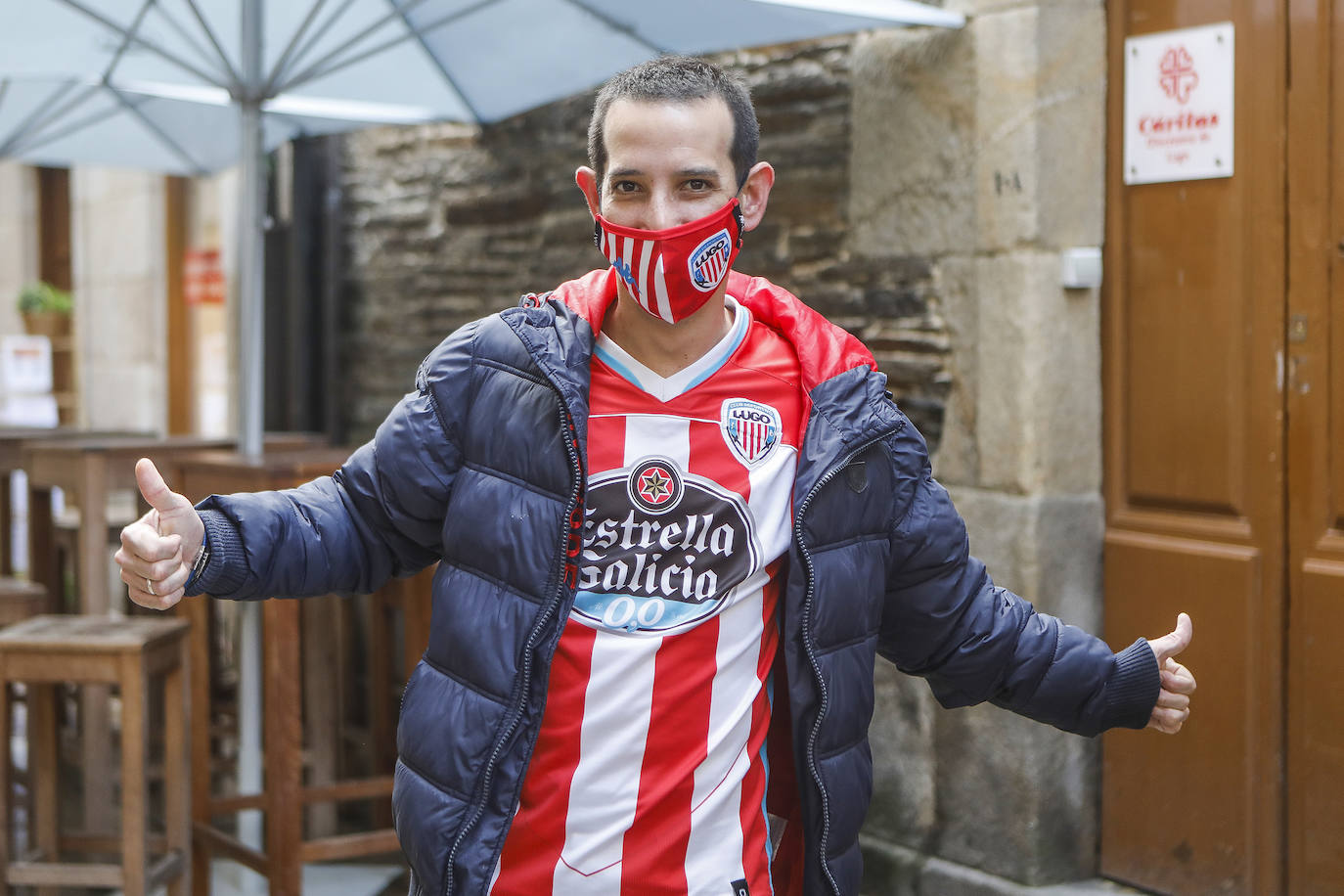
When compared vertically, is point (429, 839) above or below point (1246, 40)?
below

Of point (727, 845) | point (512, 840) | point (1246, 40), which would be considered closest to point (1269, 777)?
point (1246, 40)

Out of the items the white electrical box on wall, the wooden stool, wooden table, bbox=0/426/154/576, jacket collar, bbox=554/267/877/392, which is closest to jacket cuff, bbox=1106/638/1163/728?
jacket collar, bbox=554/267/877/392

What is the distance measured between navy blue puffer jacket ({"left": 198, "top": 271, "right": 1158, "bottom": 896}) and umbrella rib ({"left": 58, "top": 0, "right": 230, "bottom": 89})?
2.32 metres

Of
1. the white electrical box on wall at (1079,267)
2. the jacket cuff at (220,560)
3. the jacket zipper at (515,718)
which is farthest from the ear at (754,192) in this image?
the white electrical box on wall at (1079,267)

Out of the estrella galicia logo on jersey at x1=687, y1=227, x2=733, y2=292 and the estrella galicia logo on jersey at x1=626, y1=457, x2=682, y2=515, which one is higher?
the estrella galicia logo on jersey at x1=687, y1=227, x2=733, y2=292

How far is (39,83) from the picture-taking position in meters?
4.85

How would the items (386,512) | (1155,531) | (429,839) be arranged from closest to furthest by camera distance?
(429,839)
(386,512)
(1155,531)

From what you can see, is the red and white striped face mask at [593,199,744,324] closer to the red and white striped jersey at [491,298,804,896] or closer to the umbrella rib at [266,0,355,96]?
the red and white striped jersey at [491,298,804,896]

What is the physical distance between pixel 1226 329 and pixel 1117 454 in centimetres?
43

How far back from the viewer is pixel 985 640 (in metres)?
2.08

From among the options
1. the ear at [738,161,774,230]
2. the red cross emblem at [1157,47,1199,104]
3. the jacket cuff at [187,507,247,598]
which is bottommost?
the jacket cuff at [187,507,247,598]

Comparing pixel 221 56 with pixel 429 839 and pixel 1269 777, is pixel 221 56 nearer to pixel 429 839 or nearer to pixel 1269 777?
pixel 429 839

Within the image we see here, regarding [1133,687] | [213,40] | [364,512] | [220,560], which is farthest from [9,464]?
[1133,687]

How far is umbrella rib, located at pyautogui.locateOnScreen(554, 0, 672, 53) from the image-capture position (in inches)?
154
